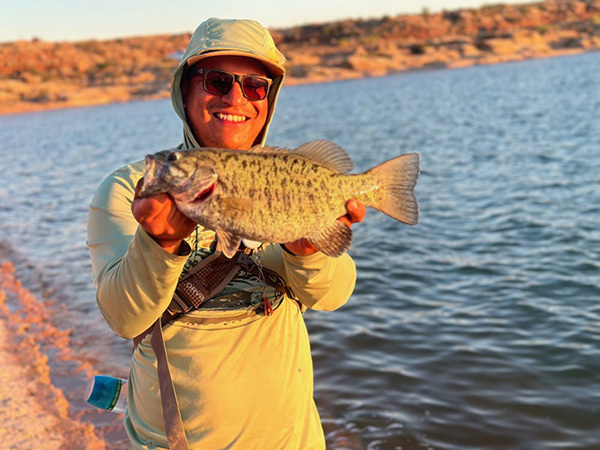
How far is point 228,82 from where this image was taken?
3.01 metres

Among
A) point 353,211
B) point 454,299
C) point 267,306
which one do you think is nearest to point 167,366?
point 267,306

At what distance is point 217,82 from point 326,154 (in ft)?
2.53

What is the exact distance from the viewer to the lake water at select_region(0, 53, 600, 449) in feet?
21.5

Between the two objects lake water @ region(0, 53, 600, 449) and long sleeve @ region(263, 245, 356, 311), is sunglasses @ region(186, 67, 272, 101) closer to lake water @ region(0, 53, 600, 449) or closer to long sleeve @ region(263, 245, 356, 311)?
long sleeve @ region(263, 245, 356, 311)

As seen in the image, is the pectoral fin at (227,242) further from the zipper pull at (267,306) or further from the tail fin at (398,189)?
the tail fin at (398,189)

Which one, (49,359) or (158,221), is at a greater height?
(158,221)

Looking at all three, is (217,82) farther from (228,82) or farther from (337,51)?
(337,51)

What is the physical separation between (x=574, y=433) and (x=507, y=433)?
2.19 feet

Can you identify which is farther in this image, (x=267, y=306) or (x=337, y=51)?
(x=337, y=51)

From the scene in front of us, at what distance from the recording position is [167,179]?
7.52ft

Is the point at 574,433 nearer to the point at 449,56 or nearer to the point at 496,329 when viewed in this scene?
the point at 496,329

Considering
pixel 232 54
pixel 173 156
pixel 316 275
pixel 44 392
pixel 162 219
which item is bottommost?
pixel 44 392

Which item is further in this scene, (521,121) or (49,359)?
(521,121)

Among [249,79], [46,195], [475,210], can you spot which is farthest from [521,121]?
[249,79]
